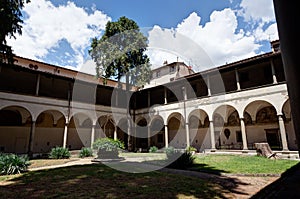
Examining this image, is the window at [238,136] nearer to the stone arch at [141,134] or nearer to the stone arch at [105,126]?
the stone arch at [141,134]

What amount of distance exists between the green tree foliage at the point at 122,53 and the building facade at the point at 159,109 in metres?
2.92

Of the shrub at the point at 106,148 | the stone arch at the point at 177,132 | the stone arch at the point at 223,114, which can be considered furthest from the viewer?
the stone arch at the point at 177,132

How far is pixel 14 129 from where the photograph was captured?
20.7 m

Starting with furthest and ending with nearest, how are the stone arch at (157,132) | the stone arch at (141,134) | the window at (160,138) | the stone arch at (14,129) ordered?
the stone arch at (157,132), the window at (160,138), the stone arch at (141,134), the stone arch at (14,129)

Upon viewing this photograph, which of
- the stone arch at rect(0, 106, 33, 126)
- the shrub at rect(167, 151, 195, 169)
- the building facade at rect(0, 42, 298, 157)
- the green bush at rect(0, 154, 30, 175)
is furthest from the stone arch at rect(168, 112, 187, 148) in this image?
the green bush at rect(0, 154, 30, 175)

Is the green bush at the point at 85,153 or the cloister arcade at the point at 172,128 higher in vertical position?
the cloister arcade at the point at 172,128

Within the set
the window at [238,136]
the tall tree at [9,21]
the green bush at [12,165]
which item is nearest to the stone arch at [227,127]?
the window at [238,136]

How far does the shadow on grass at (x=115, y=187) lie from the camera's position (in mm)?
6038

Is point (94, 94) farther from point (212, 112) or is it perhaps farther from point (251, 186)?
point (251, 186)

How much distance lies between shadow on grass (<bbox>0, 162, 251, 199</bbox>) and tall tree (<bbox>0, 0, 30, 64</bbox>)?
739cm

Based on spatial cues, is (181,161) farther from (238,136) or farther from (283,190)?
(238,136)

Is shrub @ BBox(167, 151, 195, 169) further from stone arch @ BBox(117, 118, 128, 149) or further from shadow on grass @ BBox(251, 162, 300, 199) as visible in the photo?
stone arch @ BBox(117, 118, 128, 149)

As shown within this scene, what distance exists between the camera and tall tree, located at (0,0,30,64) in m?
10.2

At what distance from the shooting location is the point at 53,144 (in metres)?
23.2
